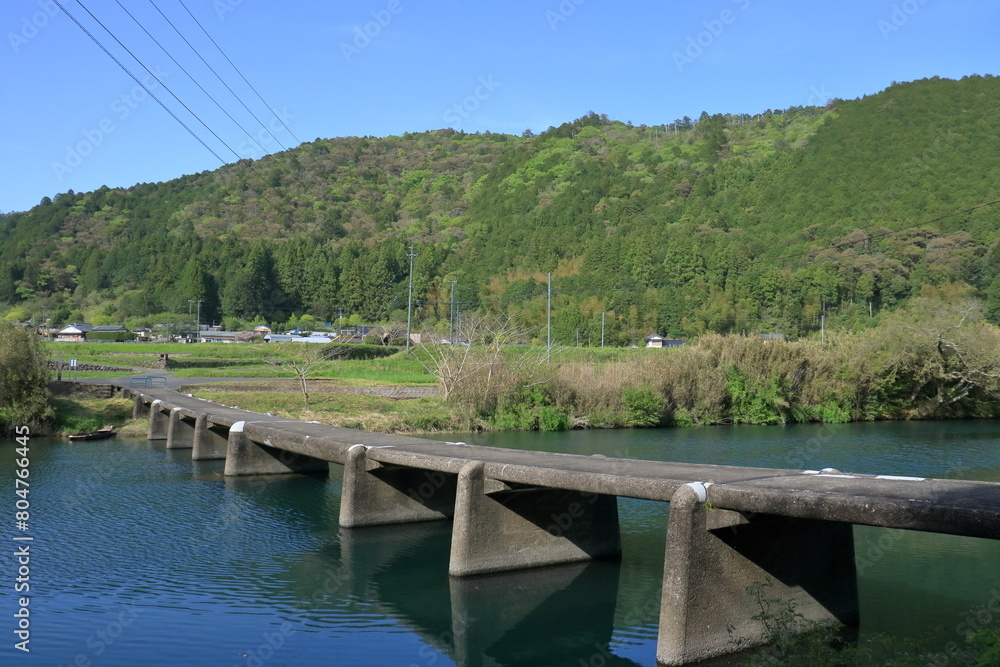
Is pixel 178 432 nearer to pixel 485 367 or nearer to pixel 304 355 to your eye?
pixel 485 367

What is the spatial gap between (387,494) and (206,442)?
1234cm

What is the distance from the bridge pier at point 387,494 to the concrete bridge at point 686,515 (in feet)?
0.08

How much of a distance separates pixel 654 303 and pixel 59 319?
3464 inches

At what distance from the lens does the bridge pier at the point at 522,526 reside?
42.7 ft

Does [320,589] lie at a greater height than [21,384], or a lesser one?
lesser

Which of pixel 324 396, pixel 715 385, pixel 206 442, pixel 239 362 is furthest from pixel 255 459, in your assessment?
pixel 239 362

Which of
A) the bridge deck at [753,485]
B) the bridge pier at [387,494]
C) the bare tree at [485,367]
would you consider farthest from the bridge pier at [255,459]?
the bare tree at [485,367]

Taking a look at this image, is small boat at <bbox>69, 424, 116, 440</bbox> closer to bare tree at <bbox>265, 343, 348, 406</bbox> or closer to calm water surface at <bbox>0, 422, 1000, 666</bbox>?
calm water surface at <bbox>0, 422, 1000, 666</bbox>

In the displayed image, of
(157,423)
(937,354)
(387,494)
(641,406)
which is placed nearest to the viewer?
(387,494)

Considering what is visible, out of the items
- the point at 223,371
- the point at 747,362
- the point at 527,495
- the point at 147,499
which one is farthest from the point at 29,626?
the point at 223,371

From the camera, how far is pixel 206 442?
88.3 feet

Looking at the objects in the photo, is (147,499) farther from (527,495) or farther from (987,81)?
(987,81)

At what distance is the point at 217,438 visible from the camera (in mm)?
27359

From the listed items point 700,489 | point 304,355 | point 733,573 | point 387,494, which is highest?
point 700,489
